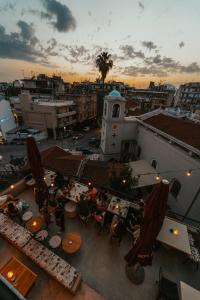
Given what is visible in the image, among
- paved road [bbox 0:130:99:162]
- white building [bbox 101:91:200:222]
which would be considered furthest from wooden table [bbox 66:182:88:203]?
paved road [bbox 0:130:99:162]

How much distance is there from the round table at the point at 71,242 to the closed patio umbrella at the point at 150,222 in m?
2.63

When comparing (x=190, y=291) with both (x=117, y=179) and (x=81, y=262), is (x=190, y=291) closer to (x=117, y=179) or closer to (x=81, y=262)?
(x=81, y=262)

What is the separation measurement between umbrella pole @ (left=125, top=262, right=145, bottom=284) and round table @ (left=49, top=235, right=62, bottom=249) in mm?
3544

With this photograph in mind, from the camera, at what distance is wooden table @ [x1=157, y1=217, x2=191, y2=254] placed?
7.02 meters

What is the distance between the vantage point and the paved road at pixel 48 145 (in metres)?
34.0

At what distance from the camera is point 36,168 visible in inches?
331

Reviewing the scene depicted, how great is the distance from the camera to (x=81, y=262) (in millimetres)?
7016

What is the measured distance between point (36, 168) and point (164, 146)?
46.6ft

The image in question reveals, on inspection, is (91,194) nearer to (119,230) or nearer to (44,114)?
(119,230)

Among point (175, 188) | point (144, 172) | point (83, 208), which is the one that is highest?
point (83, 208)

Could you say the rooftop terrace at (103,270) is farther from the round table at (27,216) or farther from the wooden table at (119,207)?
the round table at (27,216)

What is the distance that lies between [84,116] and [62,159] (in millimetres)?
Result: 35738

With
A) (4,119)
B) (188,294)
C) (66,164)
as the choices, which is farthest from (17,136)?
(188,294)

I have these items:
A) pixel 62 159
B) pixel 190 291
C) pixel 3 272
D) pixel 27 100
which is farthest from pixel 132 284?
pixel 27 100
